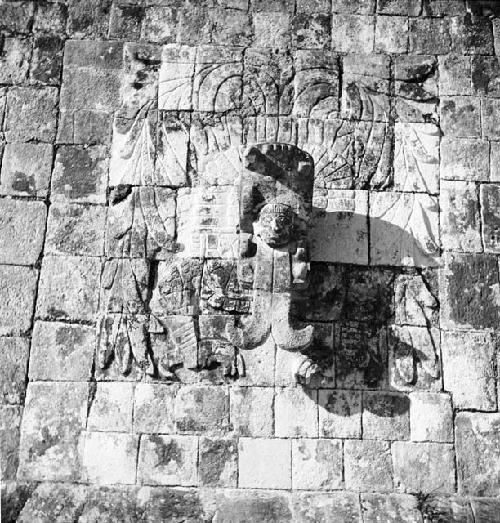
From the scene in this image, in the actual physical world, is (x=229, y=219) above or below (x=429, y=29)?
below

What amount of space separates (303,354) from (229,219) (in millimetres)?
1203

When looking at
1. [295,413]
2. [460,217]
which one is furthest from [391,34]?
[295,413]

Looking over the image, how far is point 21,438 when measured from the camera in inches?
205

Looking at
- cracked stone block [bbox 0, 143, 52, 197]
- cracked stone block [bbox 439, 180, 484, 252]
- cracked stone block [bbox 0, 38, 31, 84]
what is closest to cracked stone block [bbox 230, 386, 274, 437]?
cracked stone block [bbox 439, 180, 484, 252]

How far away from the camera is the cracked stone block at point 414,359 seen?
5.35 m

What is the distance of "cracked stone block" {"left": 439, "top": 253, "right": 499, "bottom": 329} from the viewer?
18.0ft

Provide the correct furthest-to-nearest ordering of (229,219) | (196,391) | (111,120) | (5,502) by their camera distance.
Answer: (111,120) → (229,219) → (196,391) → (5,502)

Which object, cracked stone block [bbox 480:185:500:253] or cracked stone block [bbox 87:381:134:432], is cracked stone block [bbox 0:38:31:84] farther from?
cracked stone block [bbox 480:185:500:253]

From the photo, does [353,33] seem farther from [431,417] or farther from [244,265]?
[431,417]

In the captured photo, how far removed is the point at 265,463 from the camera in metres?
5.15

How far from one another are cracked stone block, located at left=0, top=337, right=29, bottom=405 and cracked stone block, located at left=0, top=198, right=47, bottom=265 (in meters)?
0.63

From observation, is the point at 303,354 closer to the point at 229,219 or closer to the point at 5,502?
the point at 229,219

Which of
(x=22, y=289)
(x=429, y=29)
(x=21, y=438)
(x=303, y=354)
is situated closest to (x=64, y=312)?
(x=22, y=289)

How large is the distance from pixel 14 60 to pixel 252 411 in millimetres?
3589
